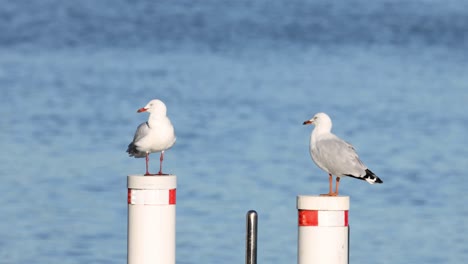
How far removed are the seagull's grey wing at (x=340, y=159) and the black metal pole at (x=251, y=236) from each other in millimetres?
1008

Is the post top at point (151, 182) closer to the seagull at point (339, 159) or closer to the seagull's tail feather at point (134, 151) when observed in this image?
the seagull at point (339, 159)

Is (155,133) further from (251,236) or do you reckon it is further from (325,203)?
(325,203)

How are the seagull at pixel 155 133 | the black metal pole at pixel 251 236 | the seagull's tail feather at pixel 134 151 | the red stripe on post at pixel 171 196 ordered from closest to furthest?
the black metal pole at pixel 251 236 → the red stripe on post at pixel 171 196 → the seagull at pixel 155 133 → the seagull's tail feather at pixel 134 151

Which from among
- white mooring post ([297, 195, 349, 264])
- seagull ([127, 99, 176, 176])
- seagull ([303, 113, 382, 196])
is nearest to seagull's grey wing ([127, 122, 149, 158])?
seagull ([127, 99, 176, 176])

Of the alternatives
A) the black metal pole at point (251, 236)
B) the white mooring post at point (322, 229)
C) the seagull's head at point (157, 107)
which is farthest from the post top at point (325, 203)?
the seagull's head at point (157, 107)

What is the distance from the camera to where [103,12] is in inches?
1854

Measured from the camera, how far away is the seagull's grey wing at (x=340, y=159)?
34.9 ft

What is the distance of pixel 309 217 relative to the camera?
9539 mm

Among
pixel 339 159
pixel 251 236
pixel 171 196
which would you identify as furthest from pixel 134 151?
pixel 251 236

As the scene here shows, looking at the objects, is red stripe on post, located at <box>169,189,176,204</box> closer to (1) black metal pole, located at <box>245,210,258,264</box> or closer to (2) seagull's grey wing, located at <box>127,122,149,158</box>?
(1) black metal pole, located at <box>245,210,258,264</box>

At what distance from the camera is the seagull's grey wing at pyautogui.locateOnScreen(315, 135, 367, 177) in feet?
34.9

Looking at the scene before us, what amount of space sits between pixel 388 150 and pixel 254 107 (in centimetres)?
565

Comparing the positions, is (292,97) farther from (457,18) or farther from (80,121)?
(457,18)

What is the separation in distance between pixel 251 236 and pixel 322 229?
1.98 feet
